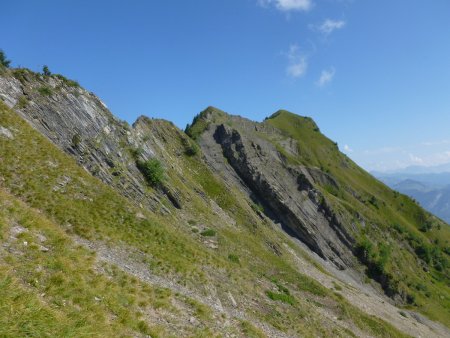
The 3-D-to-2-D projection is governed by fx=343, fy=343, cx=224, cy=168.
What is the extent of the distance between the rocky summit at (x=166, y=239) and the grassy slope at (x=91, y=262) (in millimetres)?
126

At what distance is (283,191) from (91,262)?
6434 centimetres

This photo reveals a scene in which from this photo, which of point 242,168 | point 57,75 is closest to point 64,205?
point 57,75

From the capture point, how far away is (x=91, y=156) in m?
39.0

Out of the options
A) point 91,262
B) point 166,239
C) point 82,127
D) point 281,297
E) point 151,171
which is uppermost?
point 82,127

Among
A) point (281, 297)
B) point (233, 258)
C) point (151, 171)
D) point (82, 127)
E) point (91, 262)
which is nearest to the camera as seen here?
point (91, 262)

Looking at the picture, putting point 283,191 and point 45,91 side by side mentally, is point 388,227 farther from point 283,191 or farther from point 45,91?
point 45,91

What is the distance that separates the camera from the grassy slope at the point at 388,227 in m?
86.5

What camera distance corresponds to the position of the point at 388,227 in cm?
10744

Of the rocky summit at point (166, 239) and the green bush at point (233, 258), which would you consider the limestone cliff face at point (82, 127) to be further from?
the green bush at point (233, 258)

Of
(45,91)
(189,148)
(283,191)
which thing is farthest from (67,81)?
(283,191)

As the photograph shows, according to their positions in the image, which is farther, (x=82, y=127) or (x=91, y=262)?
(x=82, y=127)

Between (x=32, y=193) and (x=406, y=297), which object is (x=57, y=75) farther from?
(x=406, y=297)

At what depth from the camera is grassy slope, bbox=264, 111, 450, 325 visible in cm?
8650

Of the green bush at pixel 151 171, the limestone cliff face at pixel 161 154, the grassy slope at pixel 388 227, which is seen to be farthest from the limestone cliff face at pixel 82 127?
the grassy slope at pixel 388 227
